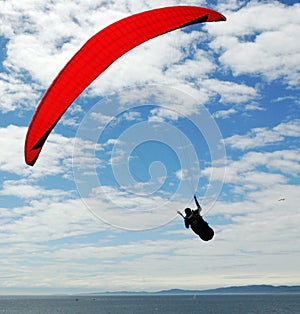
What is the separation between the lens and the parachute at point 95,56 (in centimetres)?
1833

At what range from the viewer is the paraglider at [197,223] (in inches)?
773

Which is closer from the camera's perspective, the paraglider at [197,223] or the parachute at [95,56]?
the parachute at [95,56]

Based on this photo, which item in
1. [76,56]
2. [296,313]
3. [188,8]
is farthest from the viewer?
[296,313]

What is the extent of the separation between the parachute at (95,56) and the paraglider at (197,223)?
6.58 m

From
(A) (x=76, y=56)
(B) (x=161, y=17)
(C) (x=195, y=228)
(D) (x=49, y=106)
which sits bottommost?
(C) (x=195, y=228)

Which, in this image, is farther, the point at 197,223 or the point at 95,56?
the point at 197,223

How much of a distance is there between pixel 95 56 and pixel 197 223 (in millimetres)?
7875

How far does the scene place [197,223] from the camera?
19.7 metres

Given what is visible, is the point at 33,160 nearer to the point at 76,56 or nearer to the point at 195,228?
the point at 76,56

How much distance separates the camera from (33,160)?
20.2 m

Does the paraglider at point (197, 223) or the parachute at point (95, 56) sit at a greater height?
the parachute at point (95, 56)

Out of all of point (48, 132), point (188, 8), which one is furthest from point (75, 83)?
point (188, 8)

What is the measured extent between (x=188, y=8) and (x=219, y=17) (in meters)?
1.67

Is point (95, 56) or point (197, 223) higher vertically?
point (95, 56)
